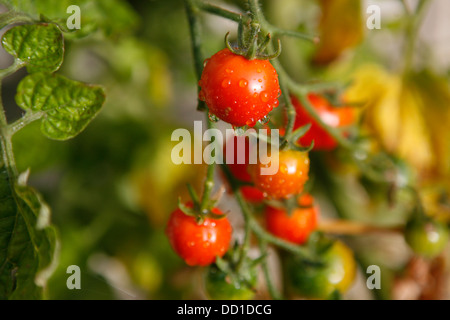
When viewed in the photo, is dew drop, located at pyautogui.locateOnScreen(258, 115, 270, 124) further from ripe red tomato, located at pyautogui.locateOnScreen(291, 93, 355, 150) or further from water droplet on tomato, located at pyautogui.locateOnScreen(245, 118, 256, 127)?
ripe red tomato, located at pyautogui.locateOnScreen(291, 93, 355, 150)

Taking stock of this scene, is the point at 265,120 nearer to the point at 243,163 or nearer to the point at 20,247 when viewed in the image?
the point at 243,163

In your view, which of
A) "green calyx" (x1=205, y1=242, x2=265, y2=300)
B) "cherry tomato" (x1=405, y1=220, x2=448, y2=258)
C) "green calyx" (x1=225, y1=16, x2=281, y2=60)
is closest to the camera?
"green calyx" (x1=225, y1=16, x2=281, y2=60)

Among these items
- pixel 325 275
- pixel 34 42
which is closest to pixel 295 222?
pixel 325 275

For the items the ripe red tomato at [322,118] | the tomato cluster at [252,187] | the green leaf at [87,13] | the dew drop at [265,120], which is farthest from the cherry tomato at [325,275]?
the green leaf at [87,13]

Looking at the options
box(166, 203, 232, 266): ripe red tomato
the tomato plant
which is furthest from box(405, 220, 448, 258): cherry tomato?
box(166, 203, 232, 266): ripe red tomato

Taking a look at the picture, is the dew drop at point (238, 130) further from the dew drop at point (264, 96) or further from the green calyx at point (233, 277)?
the green calyx at point (233, 277)

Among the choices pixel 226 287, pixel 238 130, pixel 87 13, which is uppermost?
pixel 87 13
